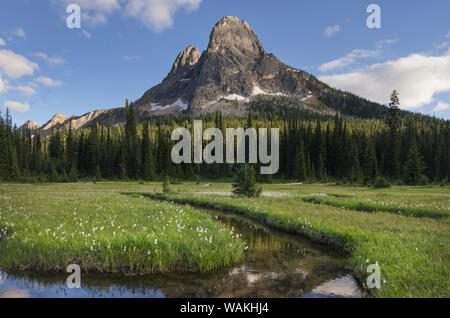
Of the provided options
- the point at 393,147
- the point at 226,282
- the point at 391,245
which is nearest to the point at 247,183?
the point at 391,245

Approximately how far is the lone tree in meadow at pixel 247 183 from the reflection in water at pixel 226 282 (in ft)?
70.0

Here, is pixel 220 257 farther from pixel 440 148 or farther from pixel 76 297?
pixel 440 148

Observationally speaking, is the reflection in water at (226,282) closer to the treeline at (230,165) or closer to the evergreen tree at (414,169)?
the evergreen tree at (414,169)

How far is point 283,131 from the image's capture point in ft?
382

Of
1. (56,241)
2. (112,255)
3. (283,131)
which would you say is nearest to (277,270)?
(112,255)

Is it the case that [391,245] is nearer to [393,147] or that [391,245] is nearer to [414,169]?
[414,169]

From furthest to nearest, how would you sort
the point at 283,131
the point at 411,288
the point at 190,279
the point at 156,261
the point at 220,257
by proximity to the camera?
the point at 283,131
the point at 220,257
the point at 156,261
the point at 190,279
the point at 411,288

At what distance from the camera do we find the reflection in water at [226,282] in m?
7.81

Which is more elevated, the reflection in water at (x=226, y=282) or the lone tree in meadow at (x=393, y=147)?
the lone tree in meadow at (x=393, y=147)

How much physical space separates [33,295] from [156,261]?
3.59 metres

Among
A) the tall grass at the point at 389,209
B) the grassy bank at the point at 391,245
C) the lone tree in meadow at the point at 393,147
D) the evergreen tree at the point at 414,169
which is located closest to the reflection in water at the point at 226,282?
the grassy bank at the point at 391,245

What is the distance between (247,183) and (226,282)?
24245mm

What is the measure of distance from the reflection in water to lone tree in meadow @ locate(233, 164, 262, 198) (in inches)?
840

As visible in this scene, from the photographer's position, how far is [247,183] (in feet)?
107
